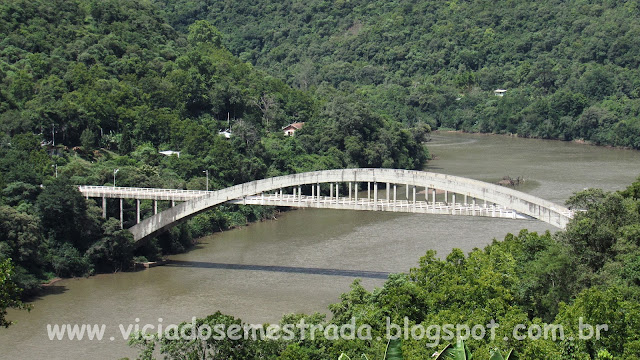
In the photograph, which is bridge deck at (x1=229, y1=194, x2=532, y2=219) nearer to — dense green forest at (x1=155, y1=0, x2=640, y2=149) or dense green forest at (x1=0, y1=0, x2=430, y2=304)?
dense green forest at (x1=0, y1=0, x2=430, y2=304)

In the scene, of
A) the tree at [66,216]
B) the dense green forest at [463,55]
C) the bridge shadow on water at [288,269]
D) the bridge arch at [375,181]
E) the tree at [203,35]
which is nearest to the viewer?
the bridge arch at [375,181]

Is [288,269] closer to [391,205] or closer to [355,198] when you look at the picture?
[355,198]

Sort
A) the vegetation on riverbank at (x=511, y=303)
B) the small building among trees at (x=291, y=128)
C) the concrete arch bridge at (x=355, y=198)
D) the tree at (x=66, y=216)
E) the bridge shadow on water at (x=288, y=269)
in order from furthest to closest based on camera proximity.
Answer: the small building among trees at (x=291, y=128) → the tree at (x=66, y=216) → the bridge shadow on water at (x=288, y=269) → the concrete arch bridge at (x=355, y=198) → the vegetation on riverbank at (x=511, y=303)

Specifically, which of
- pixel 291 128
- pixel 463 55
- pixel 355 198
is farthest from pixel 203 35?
pixel 355 198

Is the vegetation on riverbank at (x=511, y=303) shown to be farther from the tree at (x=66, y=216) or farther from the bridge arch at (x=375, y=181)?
the tree at (x=66, y=216)

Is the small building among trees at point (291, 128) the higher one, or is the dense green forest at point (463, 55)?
the dense green forest at point (463, 55)

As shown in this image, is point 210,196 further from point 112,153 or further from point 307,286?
point 112,153

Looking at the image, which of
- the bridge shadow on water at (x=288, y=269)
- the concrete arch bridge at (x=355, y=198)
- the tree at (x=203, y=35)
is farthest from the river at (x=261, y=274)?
the tree at (x=203, y=35)
